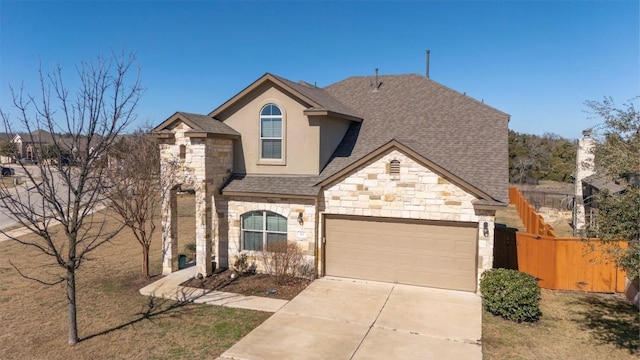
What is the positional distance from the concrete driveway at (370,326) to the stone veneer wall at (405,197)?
7.33 feet

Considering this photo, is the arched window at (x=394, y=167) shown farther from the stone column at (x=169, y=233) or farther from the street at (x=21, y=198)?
the street at (x=21, y=198)

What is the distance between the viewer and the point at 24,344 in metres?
8.70

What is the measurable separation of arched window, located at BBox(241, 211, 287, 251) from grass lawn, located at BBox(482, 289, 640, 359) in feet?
22.5

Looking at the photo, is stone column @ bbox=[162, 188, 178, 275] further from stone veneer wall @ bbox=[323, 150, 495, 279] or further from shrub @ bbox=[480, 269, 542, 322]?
shrub @ bbox=[480, 269, 542, 322]

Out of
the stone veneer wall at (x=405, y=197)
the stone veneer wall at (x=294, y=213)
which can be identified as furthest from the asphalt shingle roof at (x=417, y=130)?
the stone veneer wall at (x=405, y=197)

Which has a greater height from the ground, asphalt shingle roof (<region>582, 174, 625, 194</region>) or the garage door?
asphalt shingle roof (<region>582, 174, 625, 194</region>)

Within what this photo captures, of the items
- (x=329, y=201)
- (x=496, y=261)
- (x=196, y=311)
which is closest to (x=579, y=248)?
(x=496, y=261)

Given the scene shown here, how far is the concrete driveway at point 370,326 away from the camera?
8.45 meters

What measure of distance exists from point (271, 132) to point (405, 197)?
553 cm

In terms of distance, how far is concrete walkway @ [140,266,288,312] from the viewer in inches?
436

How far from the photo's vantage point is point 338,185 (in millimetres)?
13266

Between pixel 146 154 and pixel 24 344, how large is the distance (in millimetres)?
16917

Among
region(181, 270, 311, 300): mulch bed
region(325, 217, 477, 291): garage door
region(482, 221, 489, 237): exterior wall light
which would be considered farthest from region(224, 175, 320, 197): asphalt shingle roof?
region(482, 221, 489, 237): exterior wall light

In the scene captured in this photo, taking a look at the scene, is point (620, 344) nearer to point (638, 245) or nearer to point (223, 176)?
point (638, 245)
